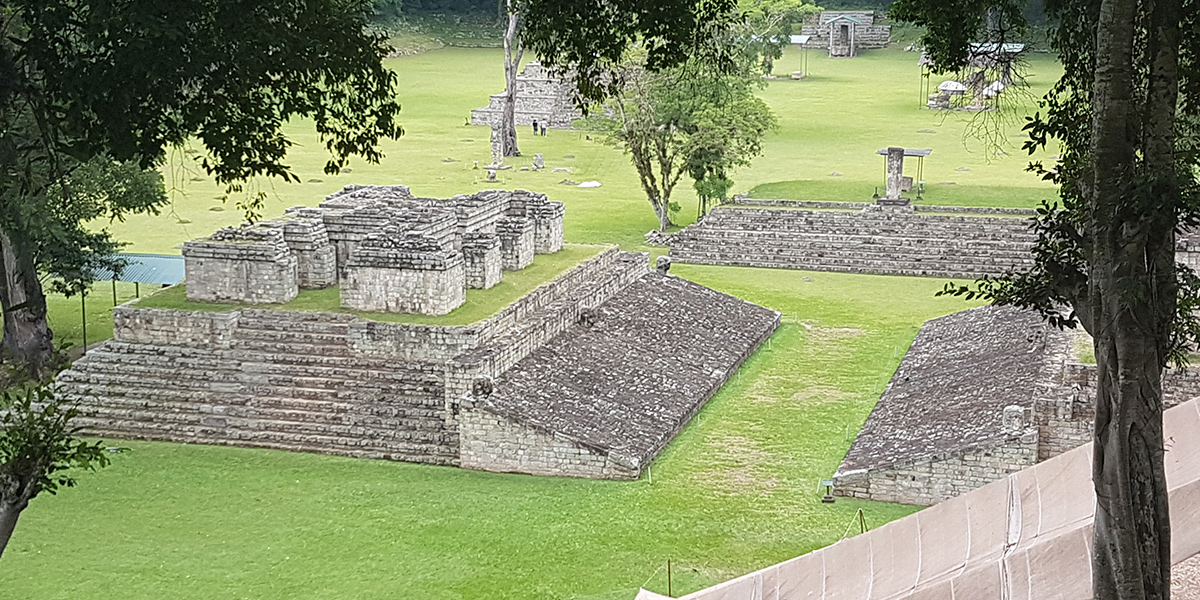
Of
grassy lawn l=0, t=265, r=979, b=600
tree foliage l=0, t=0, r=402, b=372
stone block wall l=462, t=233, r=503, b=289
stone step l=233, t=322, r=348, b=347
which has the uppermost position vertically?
tree foliage l=0, t=0, r=402, b=372

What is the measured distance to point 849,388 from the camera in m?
22.2

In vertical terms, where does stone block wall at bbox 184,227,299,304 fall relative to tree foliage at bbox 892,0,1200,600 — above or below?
below

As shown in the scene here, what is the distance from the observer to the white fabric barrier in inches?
403

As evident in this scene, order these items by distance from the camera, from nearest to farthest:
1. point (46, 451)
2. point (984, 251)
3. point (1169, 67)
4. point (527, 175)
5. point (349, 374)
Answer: point (1169, 67), point (46, 451), point (349, 374), point (984, 251), point (527, 175)

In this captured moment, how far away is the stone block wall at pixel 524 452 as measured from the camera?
1828 centimetres

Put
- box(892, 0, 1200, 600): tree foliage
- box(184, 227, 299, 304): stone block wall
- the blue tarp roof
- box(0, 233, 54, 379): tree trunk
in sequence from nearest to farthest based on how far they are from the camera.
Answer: box(892, 0, 1200, 600): tree foliage < box(184, 227, 299, 304): stone block wall < box(0, 233, 54, 379): tree trunk < the blue tarp roof

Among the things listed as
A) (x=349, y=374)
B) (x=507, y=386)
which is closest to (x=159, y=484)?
(x=349, y=374)

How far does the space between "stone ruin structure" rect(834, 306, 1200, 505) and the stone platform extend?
9.01 ft

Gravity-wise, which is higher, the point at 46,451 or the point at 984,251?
the point at 46,451

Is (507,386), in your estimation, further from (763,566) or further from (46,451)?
(46,451)

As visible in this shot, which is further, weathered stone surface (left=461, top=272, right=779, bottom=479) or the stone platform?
the stone platform

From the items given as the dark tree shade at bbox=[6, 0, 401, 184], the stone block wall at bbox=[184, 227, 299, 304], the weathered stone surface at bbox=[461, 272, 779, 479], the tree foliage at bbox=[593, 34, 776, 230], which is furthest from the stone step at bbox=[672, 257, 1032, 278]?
the dark tree shade at bbox=[6, 0, 401, 184]

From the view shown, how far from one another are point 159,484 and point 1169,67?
13.3m

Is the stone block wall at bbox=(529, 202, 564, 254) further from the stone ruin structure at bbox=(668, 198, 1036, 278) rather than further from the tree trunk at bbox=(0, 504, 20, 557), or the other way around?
the tree trunk at bbox=(0, 504, 20, 557)
